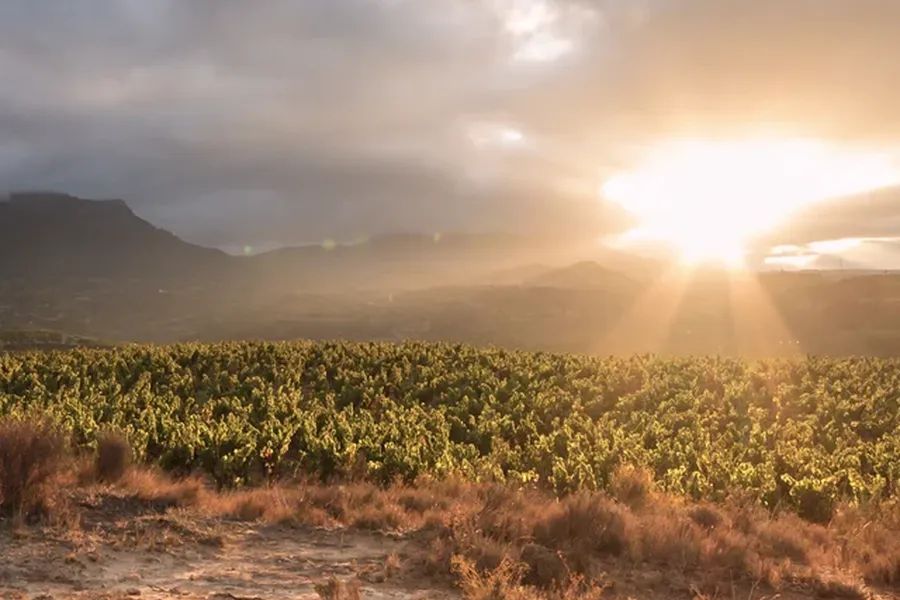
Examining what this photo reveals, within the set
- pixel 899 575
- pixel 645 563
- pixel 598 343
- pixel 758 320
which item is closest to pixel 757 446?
pixel 899 575

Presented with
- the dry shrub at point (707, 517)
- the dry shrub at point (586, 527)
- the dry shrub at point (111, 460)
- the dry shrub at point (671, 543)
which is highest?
the dry shrub at point (111, 460)

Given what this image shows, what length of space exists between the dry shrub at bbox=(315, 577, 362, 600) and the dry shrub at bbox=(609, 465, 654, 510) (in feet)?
24.2

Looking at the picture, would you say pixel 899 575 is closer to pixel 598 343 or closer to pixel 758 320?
pixel 598 343

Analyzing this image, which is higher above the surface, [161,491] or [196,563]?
[161,491]

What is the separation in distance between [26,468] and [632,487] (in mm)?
11002

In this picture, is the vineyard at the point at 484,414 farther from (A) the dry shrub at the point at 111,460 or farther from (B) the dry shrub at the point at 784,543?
(B) the dry shrub at the point at 784,543

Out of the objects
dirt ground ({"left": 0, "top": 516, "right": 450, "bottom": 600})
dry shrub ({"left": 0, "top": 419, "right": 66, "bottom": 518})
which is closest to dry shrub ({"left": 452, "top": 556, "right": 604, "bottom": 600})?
dirt ground ({"left": 0, "top": 516, "right": 450, "bottom": 600})

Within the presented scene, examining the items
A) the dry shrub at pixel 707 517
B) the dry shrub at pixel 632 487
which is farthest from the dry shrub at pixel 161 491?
the dry shrub at pixel 707 517

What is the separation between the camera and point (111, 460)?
44.7ft

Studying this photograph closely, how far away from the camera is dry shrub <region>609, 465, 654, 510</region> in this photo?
47.5 feet

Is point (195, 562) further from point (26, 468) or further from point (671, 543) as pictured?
point (671, 543)

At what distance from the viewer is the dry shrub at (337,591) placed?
8.11m

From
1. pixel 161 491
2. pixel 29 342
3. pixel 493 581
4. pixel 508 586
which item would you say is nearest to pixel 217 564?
pixel 161 491

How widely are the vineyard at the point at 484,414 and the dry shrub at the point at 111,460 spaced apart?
225cm
